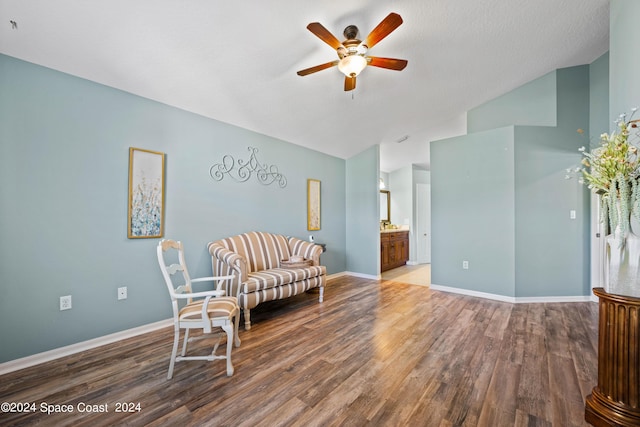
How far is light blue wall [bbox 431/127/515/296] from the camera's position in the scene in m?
3.67

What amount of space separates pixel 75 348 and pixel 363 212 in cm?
436

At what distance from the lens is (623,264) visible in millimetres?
1448

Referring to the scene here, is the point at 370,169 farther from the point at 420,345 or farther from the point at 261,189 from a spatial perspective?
the point at 420,345

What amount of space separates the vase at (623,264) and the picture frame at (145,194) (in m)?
3.70

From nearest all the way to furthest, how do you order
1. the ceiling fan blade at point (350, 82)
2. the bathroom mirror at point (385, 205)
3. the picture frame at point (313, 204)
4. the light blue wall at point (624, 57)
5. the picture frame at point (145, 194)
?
the light blue wall at point (624, 57) < the ceiling fan blade at point (350, 82) < the picture frame at point (145, 194) < the picture frame at point (313, 204) < the bathroom mirror at point (385, 205)

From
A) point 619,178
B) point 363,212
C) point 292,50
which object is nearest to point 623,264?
point 619,178

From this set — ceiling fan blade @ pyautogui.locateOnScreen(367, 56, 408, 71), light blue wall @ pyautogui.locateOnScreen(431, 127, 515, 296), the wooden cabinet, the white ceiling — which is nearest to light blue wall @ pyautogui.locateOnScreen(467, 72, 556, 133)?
the white ceiling

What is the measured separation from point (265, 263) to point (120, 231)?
1.67 metres

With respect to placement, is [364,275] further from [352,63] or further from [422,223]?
[352,63]

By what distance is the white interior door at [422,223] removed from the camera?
669 cm

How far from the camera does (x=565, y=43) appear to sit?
3.04 m

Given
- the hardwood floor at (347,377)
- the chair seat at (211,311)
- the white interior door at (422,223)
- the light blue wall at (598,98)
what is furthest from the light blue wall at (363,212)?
the chair seat at (211,311)

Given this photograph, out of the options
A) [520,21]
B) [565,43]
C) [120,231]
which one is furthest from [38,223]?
[565,43]

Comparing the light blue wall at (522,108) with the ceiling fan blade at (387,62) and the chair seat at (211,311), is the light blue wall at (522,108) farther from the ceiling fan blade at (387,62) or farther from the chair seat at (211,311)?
the chair seat at (211,311)
